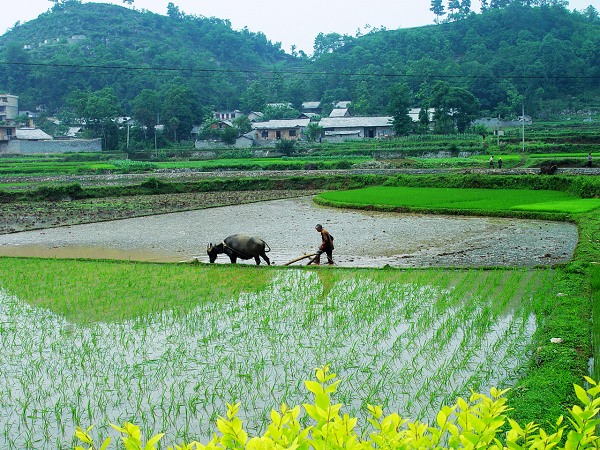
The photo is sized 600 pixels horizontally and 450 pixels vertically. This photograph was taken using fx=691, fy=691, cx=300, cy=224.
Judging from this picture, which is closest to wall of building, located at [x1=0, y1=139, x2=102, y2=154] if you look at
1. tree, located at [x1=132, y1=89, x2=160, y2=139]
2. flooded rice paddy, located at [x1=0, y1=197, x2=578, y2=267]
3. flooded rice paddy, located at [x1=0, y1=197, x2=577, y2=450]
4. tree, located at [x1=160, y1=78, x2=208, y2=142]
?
tree, located at [x1=132, y1=89, x2=160, y2=139]

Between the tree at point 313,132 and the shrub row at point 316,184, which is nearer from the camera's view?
the shrub row at point 316,184

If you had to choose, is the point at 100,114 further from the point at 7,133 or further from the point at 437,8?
the point at 437,8

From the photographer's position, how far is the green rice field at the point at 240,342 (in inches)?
235

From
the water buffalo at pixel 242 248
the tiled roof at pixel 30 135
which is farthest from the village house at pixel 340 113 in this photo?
the water buffalo at pixel 242 248

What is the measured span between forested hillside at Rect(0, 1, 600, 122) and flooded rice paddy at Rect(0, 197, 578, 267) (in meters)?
35.8

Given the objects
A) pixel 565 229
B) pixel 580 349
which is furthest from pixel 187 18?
pixel 580 349

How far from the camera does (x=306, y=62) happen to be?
112312 millimetres

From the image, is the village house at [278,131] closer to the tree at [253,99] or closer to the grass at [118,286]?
the tree at [253,99]

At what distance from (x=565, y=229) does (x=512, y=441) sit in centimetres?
1613

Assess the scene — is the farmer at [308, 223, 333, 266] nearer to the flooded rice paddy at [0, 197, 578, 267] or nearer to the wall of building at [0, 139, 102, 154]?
the flooded rice paddy at [0, 197, 578, 267]

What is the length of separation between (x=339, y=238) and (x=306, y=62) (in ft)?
324

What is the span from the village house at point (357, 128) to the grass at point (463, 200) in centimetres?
3050

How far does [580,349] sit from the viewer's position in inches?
270

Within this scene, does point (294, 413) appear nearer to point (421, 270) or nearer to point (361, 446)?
point (361, 446)
